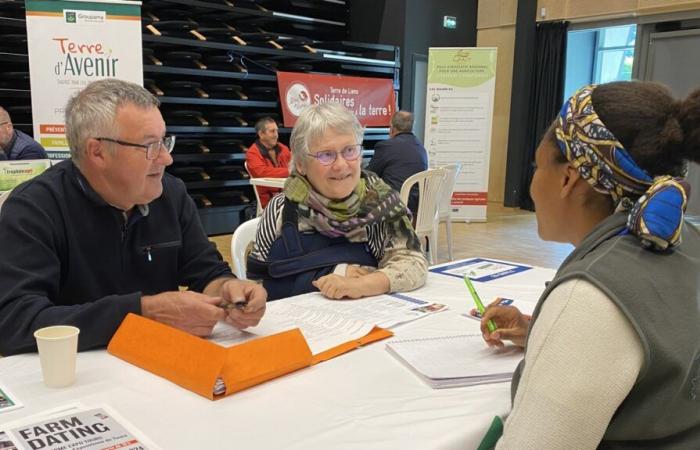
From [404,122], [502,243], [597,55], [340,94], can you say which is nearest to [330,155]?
[404,122]

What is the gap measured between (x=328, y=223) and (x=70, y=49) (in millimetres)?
3446

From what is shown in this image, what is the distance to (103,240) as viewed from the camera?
5.23ft

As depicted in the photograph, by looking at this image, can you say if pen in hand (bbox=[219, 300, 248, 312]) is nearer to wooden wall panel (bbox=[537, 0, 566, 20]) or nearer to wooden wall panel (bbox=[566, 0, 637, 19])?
wooden wall panel (bbox=[566, 0, 637, 19])

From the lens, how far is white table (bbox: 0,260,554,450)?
961mm

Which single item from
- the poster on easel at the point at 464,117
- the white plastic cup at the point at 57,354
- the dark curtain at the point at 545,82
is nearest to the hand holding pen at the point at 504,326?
the white plastic cup at the point at 57,354

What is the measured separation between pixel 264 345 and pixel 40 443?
0.42 metres

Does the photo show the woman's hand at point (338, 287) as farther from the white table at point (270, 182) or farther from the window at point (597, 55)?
the window at point (597, 55)

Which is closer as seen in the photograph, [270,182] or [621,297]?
[621,297]

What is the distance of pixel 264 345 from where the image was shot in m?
1.18

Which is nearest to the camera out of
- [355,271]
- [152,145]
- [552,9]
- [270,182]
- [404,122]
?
[152,145]

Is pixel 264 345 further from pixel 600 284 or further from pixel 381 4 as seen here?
pixel 381 4

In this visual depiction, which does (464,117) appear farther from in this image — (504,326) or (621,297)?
(621,297)

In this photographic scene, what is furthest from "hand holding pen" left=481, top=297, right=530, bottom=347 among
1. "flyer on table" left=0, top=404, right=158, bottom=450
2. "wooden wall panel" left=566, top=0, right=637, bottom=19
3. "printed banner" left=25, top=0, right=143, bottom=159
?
"wooden wall panel" left=566, top=0, right=637, bottom=19

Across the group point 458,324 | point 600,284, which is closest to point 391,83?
point 458,324
